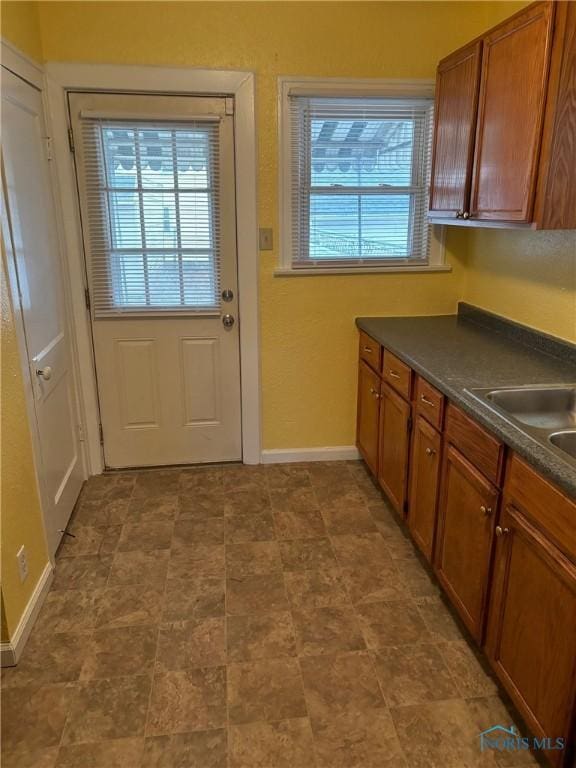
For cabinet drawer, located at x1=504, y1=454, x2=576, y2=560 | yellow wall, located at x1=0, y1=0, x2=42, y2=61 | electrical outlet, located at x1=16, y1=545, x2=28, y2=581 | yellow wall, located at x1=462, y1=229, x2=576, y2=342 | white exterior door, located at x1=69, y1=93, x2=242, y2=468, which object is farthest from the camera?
white exterior door, located at x1=69, y1=93, x2=242, y2=468

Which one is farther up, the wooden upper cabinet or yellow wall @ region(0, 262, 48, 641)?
the wooden upper cabinet

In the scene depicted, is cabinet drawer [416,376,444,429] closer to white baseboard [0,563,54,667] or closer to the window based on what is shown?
the window

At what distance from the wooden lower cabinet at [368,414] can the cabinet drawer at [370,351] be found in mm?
40

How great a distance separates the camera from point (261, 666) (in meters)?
1.94

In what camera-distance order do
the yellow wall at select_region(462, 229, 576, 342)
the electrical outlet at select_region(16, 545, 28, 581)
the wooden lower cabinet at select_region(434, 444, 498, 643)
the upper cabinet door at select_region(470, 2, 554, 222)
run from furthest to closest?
the yellow wall at select_region(462, 229, 576, 342) < the electrical outlet at select_region(16, 545, 28, 581) < the upper cabinet door at select_region(470, 2, 554, 222) < the wooden lower cabinet at select_region(434, 444, 498, 643)

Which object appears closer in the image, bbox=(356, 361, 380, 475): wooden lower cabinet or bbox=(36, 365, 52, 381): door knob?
bbox=(36, 365, 52, 381): door knob

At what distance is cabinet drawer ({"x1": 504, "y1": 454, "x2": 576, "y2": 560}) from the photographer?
1351mm

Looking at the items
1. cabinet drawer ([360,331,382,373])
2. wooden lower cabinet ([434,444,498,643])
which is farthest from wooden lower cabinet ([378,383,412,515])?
wooden lower cabinet ([434,444,498,643])

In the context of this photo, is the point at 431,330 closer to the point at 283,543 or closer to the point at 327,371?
the point at 327,371

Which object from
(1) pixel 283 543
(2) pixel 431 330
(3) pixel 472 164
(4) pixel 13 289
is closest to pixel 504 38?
(3) pixel 472 164

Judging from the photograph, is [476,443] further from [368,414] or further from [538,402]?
[368,414]

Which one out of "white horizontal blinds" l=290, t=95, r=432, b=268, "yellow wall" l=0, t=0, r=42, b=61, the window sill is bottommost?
the window sill
